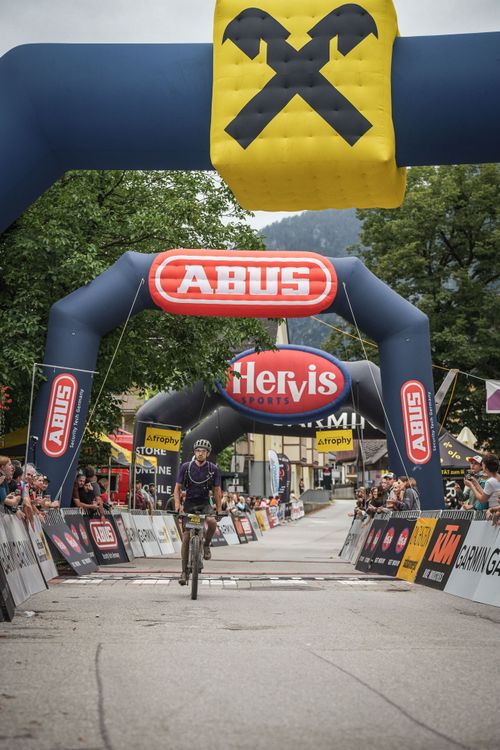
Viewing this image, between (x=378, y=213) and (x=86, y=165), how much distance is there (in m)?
35.1

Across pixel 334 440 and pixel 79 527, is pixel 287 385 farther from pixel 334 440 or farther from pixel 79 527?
pixel 79 527

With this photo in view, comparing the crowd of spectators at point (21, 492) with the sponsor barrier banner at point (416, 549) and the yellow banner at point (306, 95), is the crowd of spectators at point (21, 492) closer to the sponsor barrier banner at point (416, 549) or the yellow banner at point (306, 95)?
the yellow banner at point (306, 95)

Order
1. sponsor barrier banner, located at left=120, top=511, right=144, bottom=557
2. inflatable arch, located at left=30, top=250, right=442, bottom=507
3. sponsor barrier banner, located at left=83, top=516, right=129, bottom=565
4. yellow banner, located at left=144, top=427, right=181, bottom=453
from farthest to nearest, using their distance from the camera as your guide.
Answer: yellow banner, located at left=144, top=427, right=181, bottom=453
sponsor barrier banner, located at left=120, top=511, right=144, bottom=557
sponsor barrier banner, located at left=83, top=516, right=129, bottom=565
inflatable arch, located at left=30, top=250, right=442, bottom=507

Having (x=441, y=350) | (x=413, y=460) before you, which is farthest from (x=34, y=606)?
(x=441, y=350)

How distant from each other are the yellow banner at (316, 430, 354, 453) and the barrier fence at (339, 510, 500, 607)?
1037 centimetres

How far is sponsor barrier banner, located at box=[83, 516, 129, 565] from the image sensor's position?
60.5ft

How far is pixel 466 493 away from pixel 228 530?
368 inches

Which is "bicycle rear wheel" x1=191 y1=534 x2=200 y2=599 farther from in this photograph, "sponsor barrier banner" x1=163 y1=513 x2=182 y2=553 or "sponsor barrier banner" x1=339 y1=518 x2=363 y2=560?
"sponsor barrier banner" x1=163 y1=513 x2=182 y2=553

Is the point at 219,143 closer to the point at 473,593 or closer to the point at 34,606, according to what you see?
the point at 34,606

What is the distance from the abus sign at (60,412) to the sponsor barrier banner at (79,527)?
124 centimetres

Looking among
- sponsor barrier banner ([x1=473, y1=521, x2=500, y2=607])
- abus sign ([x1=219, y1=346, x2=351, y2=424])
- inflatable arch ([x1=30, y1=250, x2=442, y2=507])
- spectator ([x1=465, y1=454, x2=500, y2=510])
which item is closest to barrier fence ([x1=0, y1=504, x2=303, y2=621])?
inflatable arch ([x1=30, y1=250, x2=442, y2=507])

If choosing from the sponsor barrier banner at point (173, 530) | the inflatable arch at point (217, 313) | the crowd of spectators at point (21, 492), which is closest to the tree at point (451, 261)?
the sponsor barrier banner at point (173, 530)

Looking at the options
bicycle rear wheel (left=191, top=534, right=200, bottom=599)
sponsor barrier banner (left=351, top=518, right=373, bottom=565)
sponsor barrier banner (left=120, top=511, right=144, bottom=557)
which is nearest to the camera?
bicycle rear wheel (left=191, top=534, right=200, bottom=599)

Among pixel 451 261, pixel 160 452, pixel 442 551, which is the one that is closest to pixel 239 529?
pixel 160 452
